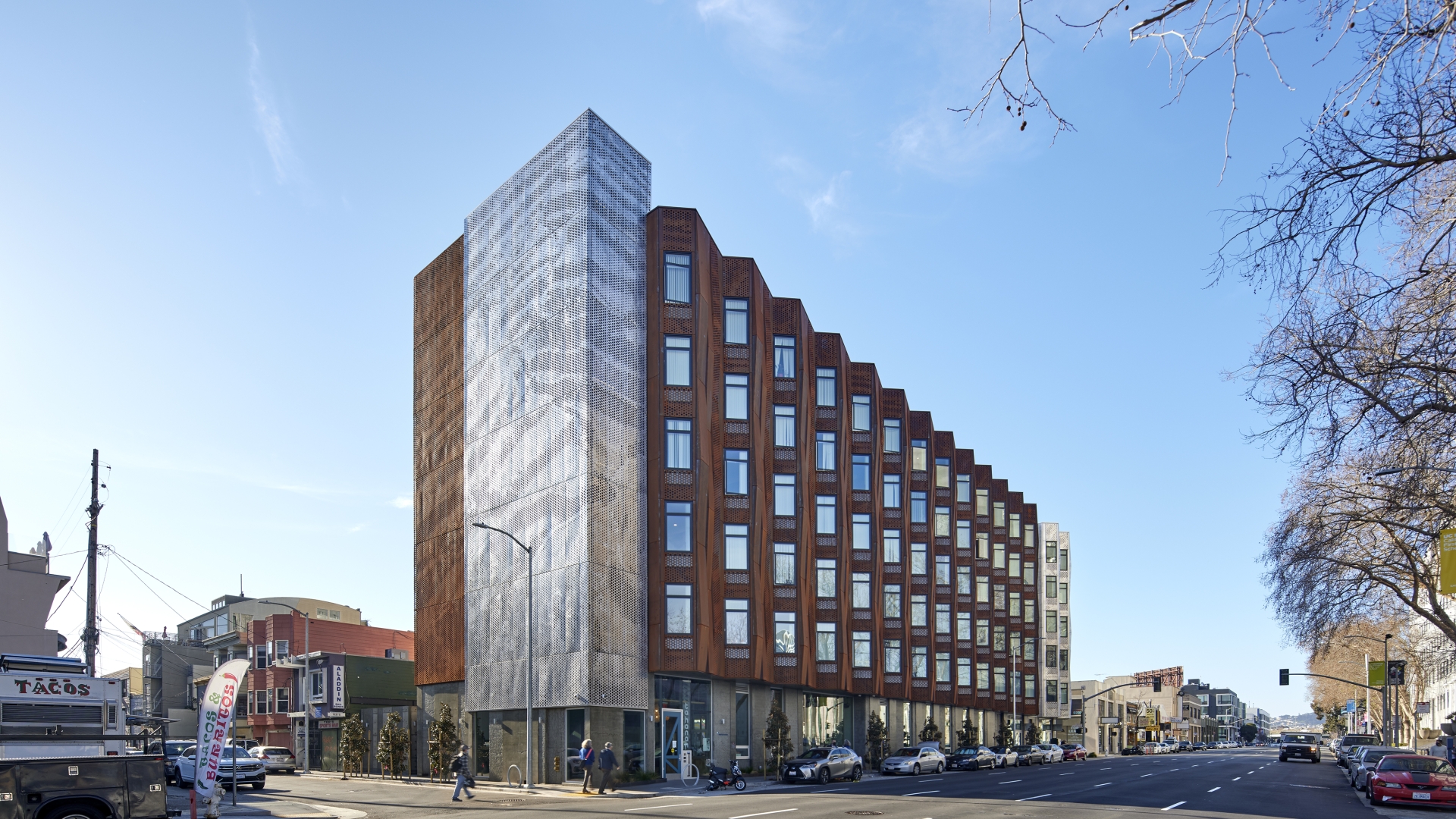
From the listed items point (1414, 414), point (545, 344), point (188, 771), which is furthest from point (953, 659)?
point (1414, 414)

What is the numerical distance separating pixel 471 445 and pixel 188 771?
56.4 feet

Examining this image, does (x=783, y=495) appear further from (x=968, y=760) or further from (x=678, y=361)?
(x=968, y=760)

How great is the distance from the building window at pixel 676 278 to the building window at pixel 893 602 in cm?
2787

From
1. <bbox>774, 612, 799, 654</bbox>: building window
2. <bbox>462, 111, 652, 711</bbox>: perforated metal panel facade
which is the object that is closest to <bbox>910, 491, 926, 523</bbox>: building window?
<bbox>774, 612, 799, 654</bbox>: building window

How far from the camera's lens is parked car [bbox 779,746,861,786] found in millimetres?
41875

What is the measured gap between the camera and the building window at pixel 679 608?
1634 inches

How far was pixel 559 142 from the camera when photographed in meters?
43.9

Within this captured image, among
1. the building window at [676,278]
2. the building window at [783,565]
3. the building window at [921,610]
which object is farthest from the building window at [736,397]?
the building window at [921,610]

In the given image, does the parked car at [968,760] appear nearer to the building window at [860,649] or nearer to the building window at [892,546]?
the building window at [860,649]

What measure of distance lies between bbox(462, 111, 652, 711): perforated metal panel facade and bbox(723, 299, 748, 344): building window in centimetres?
471

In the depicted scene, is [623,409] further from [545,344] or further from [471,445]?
[471,445]

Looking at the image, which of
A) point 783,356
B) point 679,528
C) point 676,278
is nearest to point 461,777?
point 679,528

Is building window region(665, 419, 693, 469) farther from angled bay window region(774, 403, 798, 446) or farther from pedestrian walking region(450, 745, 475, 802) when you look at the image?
pedestrian walking region(450, 745, 475, 802)

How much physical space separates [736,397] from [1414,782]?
27449mm
